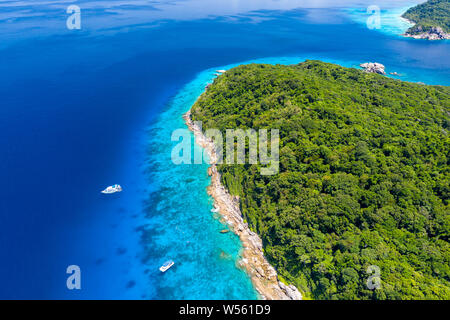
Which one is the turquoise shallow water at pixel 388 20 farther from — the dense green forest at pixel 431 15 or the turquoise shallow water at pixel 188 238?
the turquoise shallow water at pixel 188 238

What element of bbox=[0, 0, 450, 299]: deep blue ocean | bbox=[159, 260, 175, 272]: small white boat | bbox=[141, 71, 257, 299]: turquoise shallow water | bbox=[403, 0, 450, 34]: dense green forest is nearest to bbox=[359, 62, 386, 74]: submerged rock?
bbox=[0, 0, 450, 299]: deep blue ocean

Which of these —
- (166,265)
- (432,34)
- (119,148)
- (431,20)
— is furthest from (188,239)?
(431,20)

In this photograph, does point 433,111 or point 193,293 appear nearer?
point 193,293

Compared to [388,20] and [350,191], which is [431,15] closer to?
[388,20]

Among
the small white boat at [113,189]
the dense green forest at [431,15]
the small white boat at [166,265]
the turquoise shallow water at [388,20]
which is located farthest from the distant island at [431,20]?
the small white boat at [166,265]

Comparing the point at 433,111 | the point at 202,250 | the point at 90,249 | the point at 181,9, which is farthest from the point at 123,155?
the point at 181,9

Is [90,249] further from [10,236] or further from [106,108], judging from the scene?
[106,108]
